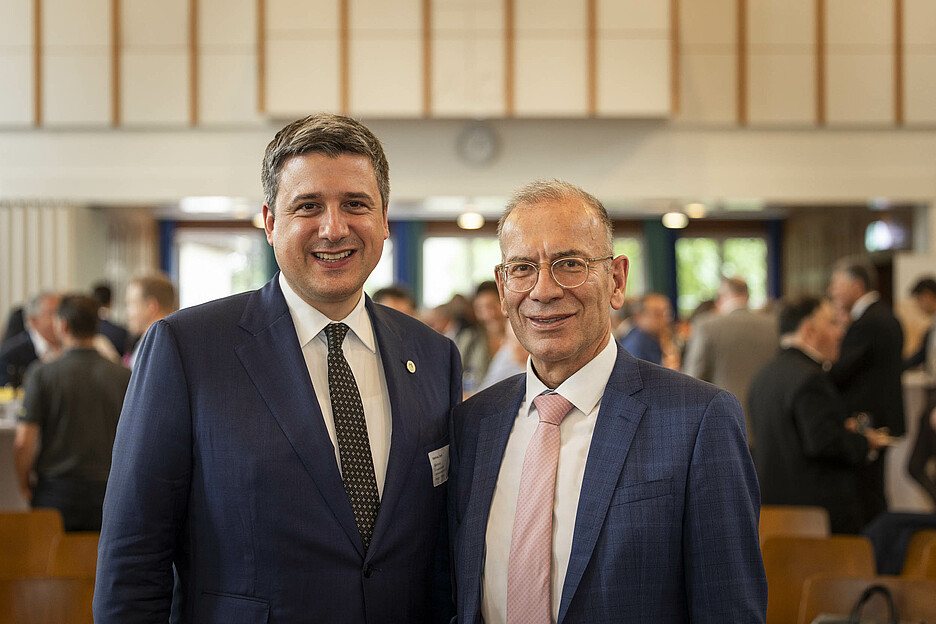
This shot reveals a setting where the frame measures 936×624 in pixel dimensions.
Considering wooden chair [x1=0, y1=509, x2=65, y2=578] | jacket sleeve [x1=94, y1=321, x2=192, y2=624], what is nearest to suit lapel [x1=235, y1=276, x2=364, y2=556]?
jacket sleeve [x1=94, y1=321, x2=192, y2=624]

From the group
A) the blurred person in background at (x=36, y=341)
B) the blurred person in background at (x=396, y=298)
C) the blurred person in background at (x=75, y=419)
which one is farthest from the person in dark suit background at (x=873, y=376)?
the blurred person in background at (x=36, y=341)

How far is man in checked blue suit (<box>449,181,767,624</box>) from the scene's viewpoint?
171cm

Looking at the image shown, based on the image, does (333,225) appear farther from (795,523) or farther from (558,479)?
(795,523)

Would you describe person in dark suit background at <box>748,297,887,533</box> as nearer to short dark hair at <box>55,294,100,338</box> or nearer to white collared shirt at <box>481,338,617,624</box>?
white collared shirt at <box>481,338,617,624</box>

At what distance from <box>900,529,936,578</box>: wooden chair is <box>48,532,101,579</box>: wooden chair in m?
2.99

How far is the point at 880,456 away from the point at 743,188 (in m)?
4.38

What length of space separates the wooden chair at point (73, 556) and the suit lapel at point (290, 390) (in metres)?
1.95

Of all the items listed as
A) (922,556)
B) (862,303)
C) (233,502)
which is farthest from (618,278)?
(862,303)

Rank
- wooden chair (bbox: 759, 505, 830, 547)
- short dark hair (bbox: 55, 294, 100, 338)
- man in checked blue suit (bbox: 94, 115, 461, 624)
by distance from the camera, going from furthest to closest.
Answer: short dark hair (bbox: 55, 294, 100, 338)
wooden chair (bbox: 759, 505, 830, 547)
man in checked blue suit (bbox: 94, 115, 461, 624)

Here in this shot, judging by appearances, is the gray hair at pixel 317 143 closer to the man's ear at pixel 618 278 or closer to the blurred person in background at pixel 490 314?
the man's ear at pixel 618 278

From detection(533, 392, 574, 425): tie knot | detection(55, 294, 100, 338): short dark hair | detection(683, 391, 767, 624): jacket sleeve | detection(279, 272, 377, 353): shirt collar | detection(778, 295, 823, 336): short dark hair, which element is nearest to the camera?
detection(683, 391, 767, 624): jacket sleeve

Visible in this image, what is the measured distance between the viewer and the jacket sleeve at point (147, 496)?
177cm

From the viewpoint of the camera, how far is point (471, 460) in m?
1.99

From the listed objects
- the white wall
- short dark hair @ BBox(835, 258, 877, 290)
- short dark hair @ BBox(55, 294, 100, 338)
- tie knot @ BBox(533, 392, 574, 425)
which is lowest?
tie knot @ BBox(533, 392, 574, 425)
